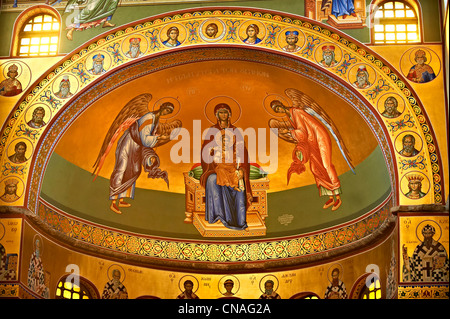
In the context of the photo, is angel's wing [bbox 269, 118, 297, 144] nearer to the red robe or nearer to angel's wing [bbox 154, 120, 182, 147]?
A: the red robe

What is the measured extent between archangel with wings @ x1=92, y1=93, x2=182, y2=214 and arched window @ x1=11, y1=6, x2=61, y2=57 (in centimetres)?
235

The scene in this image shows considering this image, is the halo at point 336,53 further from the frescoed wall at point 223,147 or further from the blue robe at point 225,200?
the blue robe at point 225,200

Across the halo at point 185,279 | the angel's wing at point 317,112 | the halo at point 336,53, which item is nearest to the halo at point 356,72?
the halo at point 336,53

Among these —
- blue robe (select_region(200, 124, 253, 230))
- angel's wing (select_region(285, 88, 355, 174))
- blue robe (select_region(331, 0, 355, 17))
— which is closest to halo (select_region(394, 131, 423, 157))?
angel's wing (select_region(285, 88, 355, 174))

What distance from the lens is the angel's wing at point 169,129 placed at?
2317cm

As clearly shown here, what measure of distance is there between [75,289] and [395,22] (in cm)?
964

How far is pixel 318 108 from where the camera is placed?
72.4 feet

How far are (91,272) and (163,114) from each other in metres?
4.15

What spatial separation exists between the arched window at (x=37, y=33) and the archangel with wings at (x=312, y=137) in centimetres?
539

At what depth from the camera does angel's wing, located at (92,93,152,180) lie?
22484 mm

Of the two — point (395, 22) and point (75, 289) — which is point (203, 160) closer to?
point (75, 289)

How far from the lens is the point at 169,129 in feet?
76.2
